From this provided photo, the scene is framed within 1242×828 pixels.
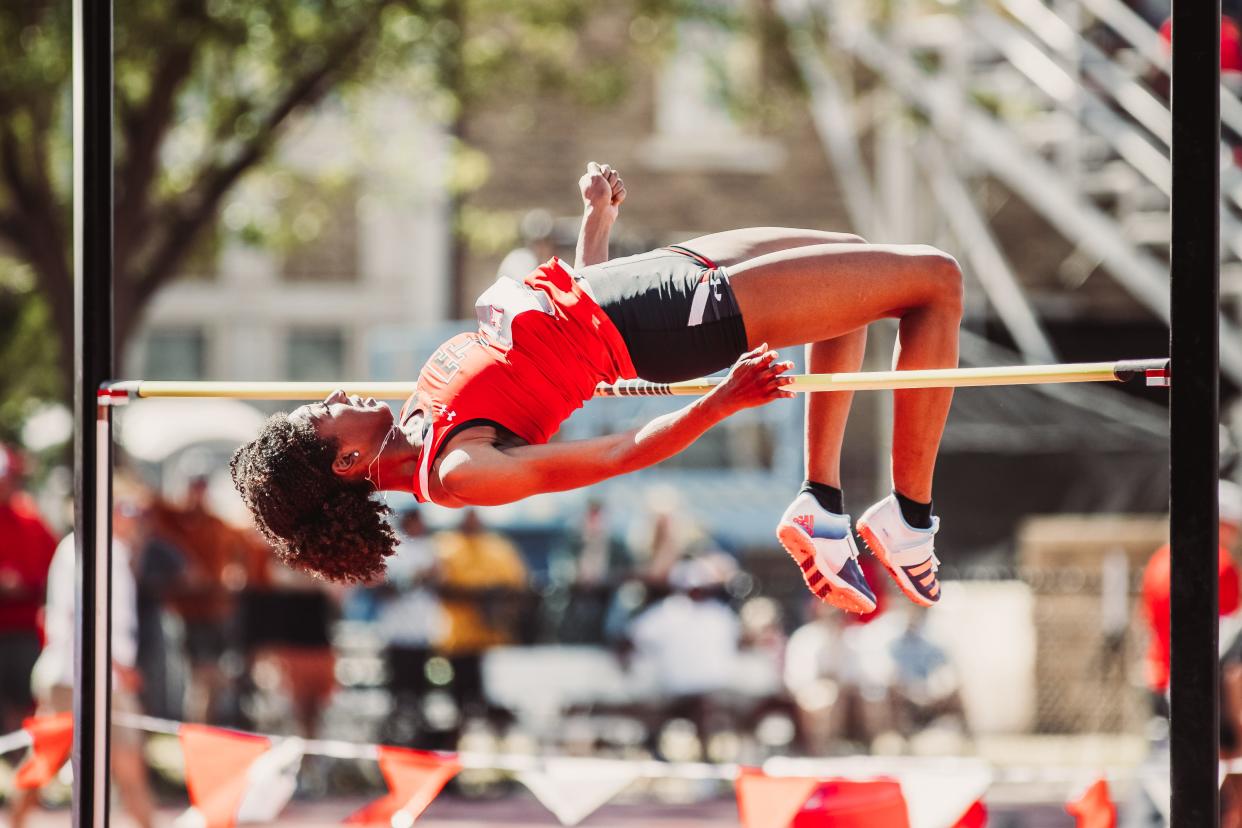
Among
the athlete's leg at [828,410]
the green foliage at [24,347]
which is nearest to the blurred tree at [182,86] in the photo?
the green foliage at [24,347]

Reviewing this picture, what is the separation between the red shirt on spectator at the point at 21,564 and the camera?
8.18 metres

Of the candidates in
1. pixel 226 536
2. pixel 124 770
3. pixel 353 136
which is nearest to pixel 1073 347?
pixel 353 136

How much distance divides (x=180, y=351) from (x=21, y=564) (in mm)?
9051

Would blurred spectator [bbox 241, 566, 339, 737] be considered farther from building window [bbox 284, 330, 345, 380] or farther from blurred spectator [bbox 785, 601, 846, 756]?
building window [bbox 284, 330, 345, 380]

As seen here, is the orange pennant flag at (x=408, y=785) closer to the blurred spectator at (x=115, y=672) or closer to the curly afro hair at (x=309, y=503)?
the curly afro hair at (x=309, y=503)

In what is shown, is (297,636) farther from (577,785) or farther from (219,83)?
(577,785)

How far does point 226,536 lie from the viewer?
416 inches

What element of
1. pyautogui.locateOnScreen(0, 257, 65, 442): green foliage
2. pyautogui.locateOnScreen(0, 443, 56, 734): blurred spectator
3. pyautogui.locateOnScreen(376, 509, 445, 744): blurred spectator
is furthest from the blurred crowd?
pyautogui.locateOnScreen(0, 257, 65, 442): green foliage

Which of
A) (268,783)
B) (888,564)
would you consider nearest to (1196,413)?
(888,564)

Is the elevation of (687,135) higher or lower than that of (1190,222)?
higher

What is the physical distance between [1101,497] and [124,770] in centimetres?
835

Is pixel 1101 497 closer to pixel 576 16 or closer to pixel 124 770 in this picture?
pixel 576 16

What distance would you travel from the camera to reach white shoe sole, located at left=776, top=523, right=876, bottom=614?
4.16 meters

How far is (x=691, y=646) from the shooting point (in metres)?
9.52
